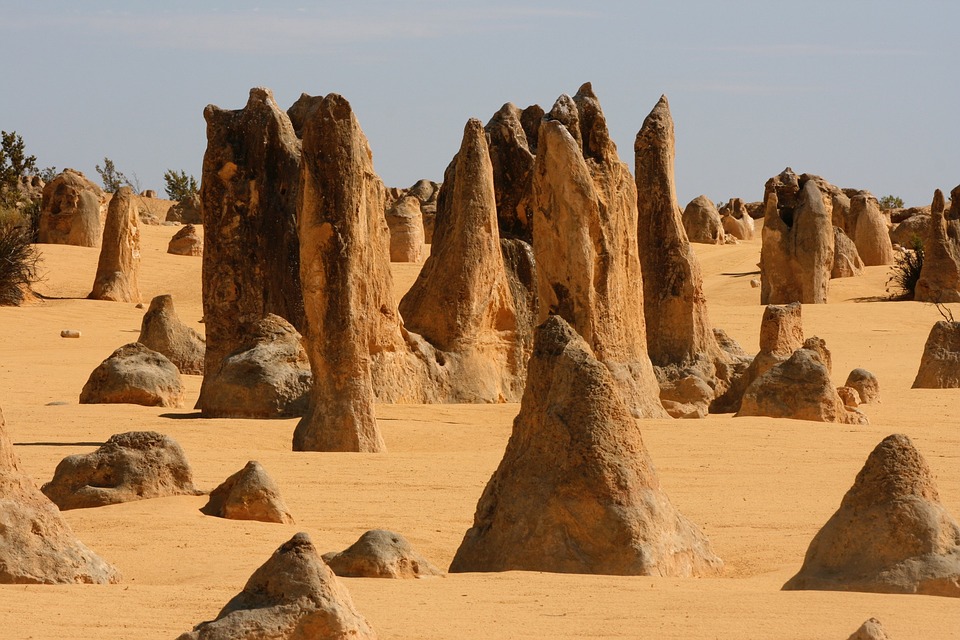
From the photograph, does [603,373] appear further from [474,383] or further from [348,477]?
[474,383]

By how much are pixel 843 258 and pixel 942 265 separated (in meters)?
4.08

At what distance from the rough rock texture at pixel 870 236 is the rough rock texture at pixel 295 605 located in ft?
95.1

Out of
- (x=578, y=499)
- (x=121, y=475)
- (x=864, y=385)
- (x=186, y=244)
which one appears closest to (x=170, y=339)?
(x=864, y=385)

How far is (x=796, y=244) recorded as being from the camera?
81.3ft

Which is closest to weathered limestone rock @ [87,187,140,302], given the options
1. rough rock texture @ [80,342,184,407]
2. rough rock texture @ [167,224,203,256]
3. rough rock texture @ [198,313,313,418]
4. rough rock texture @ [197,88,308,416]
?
rough rock texture @ [167,224,203,256]

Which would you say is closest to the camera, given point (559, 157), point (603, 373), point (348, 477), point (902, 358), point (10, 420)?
point (603, 373)

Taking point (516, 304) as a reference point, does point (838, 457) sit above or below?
below

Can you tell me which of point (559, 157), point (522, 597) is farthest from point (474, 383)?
point (522, 597)

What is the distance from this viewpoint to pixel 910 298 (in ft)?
88.8

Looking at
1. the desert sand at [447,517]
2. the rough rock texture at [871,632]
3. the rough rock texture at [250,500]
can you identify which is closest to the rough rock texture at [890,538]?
the desert sand at [447,517]

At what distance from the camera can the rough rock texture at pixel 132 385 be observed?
43.3ft

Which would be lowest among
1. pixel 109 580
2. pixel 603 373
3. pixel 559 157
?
pixel 109 580

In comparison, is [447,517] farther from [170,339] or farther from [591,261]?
[170,339]

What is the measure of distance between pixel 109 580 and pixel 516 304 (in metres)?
A: 9.66
